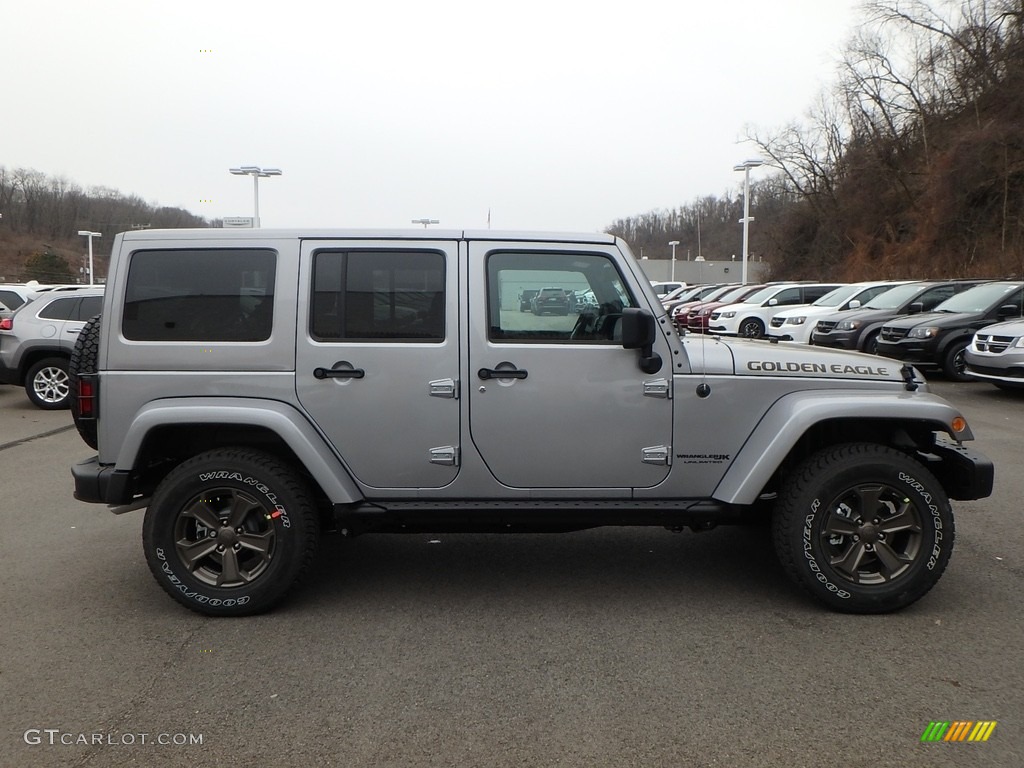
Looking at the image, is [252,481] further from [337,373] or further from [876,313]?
[876,313]

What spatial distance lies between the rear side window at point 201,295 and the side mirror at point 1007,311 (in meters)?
13.3

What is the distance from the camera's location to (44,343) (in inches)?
475

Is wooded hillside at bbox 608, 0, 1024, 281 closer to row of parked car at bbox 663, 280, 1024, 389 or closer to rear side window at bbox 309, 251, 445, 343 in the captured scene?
row of parked car at bbox 663, 280, 1024, 389

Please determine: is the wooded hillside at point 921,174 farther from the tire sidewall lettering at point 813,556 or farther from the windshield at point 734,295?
the tire sidewall lettering at point 813,556

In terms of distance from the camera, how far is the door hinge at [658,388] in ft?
14.7

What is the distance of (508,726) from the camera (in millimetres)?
3420

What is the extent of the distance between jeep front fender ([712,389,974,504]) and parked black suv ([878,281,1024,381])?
10230 millimetres

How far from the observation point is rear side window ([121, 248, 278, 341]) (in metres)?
4.49

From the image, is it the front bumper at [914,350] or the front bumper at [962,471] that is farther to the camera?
the front bumper at [914,350]

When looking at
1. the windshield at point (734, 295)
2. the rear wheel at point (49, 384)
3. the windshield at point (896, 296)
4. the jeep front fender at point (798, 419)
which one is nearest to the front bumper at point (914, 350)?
the windshield at point (896, 296)

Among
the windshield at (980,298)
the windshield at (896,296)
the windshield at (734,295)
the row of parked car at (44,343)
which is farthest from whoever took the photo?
the windshield at (734,295)

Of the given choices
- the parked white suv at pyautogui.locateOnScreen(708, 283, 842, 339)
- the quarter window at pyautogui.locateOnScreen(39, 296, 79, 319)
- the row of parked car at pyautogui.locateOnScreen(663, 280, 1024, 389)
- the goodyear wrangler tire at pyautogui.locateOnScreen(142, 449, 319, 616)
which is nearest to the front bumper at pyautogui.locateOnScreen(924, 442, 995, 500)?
the goodyear wrangler tire at pyautogui.locateOnScreen(142, 449, 319, 616)

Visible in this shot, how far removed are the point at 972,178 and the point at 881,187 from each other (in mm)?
11333

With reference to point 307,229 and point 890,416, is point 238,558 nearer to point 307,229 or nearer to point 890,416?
point 307,229
